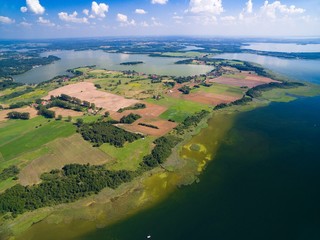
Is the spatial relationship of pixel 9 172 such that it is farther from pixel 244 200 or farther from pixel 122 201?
pixel 244 200

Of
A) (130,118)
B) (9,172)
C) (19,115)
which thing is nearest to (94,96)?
(19,115)

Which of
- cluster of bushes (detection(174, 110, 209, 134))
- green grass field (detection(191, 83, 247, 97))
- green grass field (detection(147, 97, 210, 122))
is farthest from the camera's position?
green grass field (detection(191, 83, 247, 97))

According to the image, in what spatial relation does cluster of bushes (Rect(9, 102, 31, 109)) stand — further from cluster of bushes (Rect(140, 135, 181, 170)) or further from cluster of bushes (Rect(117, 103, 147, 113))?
cluster of bushes (Rect(140, 135, 181, 170))

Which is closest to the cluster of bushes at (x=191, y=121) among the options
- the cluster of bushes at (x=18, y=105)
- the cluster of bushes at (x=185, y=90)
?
the cluster of bushes at (x=185, y=90)

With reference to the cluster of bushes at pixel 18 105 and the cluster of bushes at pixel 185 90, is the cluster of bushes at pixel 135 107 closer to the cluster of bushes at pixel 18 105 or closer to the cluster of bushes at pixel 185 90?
the cluster of bushes at pixel 185 90

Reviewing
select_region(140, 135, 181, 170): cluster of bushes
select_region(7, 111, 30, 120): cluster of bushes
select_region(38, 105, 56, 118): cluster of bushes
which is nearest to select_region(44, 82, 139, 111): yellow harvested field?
select_region(38, 105, 56, 118): cluster of bushes

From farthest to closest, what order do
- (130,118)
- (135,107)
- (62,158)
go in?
1. (135,107)
2. (130,118)
3. (62,158)
